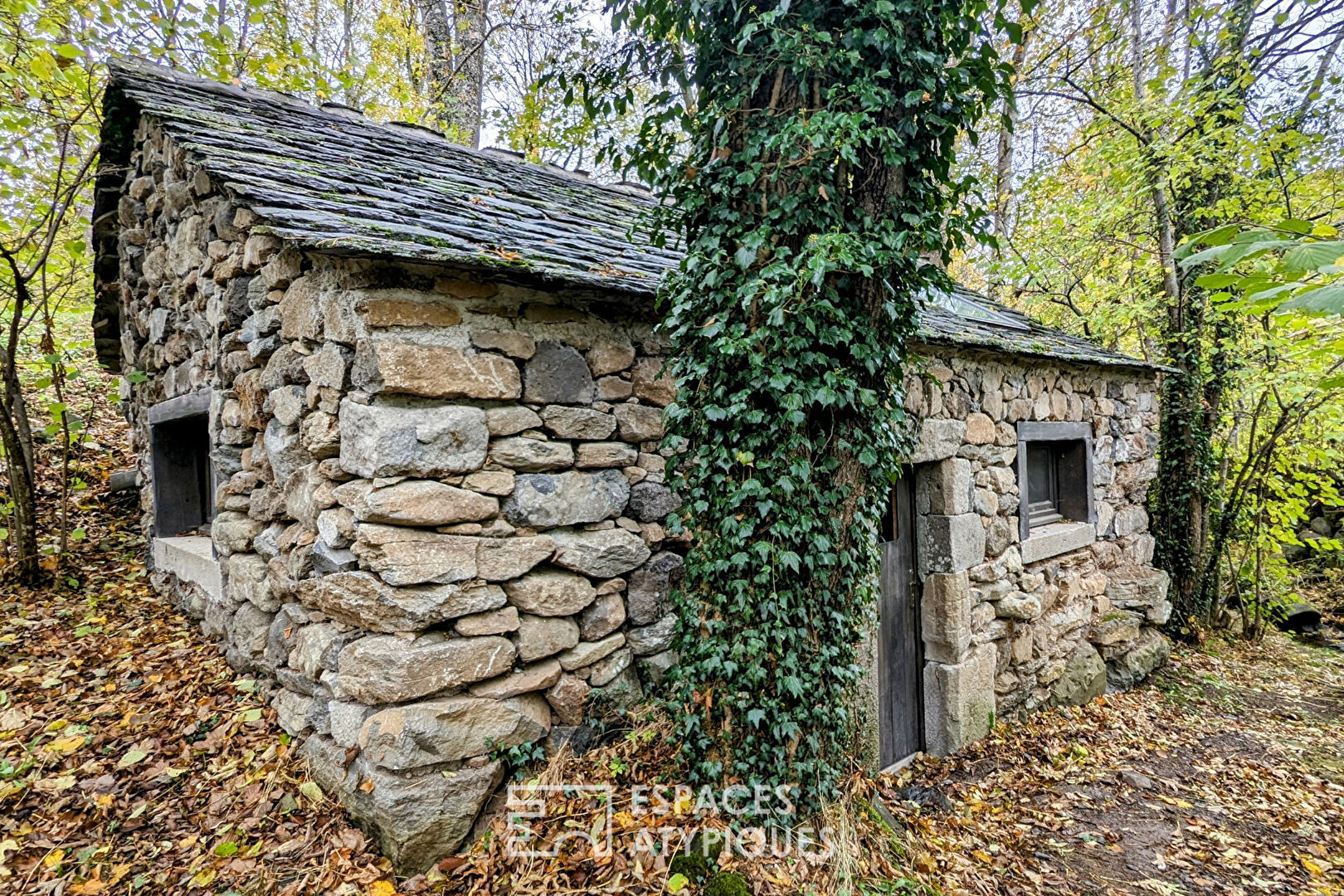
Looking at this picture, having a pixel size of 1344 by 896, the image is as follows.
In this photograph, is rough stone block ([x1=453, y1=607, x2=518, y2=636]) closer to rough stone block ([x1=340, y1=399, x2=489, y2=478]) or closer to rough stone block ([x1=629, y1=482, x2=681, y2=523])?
rough stone block ([x1=340, y1=399, x2=489, y2=478])

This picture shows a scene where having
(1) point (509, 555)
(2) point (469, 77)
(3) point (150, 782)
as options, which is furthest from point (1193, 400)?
(2) point (469, 77)

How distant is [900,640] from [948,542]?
744mm

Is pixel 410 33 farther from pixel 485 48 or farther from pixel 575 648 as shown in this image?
pixel 575 648

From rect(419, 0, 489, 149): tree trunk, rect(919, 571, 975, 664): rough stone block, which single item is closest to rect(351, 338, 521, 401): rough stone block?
rect(919, 571, 975, 664): rough stone block

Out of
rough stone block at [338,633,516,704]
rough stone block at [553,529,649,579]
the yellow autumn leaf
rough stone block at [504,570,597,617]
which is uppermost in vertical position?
rough stone block at [553,529,649,579]

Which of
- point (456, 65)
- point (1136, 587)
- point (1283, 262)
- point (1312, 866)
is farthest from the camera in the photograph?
point (456, 65)

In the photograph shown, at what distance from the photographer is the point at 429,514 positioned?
8.46 ft

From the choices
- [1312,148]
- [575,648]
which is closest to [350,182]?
[575,648]

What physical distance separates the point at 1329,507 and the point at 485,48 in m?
14.7

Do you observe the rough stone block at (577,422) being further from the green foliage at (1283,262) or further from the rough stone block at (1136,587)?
the rough stone block at (1136,587)

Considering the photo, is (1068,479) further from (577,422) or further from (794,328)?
(577,422)

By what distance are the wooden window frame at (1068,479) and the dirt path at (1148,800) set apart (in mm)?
1593

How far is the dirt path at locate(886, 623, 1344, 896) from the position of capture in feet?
A: 10.8

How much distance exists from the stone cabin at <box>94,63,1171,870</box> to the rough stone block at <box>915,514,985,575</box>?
0.08 feet
